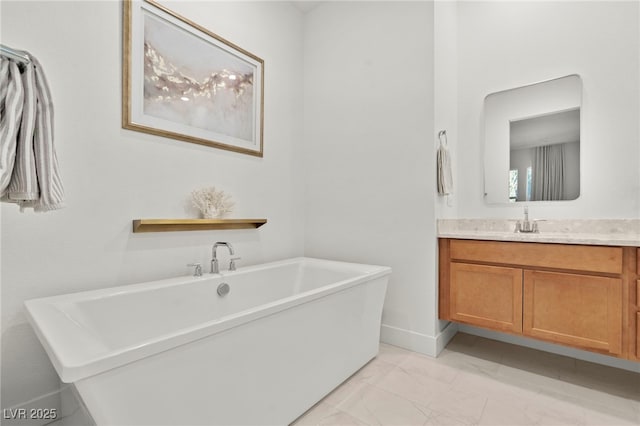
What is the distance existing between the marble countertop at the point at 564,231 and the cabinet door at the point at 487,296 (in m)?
0.21

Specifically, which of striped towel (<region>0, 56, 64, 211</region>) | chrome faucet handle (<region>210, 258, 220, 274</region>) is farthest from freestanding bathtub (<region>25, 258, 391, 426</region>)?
striped towel (<region>0, 56, 64, 211</region>)

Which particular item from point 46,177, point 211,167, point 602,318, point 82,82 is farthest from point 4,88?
point 602,318

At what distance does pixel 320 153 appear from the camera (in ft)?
9.31

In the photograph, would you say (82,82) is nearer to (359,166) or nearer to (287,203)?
(287,203)

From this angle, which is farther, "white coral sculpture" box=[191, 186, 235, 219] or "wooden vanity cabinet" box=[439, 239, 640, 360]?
"white coral sculpture" box=[191, 186, 235, 219]

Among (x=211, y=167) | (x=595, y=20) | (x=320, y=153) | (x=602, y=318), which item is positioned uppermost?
(x=595, y=20)

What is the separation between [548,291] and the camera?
187cm

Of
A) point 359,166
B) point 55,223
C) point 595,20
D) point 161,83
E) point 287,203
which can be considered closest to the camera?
point 55,223

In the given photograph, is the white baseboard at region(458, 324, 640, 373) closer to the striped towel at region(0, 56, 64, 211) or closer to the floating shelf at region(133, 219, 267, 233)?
the floating shelf at region(133, 219, 267, 233)

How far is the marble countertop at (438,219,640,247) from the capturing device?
179 cm

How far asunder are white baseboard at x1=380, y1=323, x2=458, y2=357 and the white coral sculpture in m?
1.51

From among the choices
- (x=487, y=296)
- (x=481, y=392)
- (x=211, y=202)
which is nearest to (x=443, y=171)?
(x=487, y=296)

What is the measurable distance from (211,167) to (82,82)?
0.83 m

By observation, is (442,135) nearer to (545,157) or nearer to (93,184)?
(545,157)
